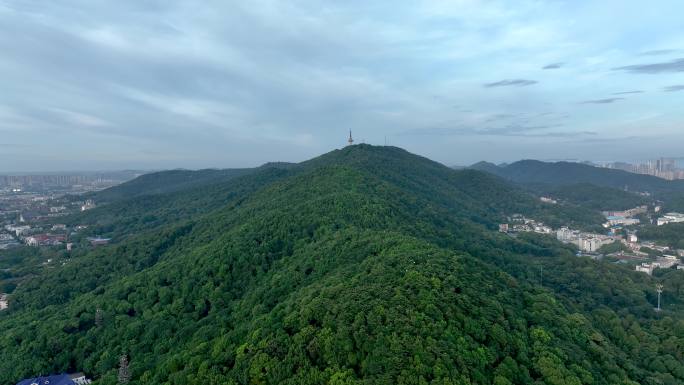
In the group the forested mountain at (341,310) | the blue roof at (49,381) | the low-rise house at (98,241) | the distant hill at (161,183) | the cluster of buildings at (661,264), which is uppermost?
the distant hill at (161,183)

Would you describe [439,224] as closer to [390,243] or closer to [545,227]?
[390,243]

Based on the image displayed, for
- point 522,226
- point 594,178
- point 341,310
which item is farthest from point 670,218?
point 341,310

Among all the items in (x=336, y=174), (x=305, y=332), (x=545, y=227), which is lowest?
(x=545, y=227)

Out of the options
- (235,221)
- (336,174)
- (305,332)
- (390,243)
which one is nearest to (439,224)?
(336,174)

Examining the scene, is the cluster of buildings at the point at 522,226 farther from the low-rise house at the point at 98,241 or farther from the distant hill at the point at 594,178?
the distant hill at the point at 594,178

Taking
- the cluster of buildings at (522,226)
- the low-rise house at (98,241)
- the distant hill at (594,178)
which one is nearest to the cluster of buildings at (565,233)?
the cluster of buildings at (522,226)

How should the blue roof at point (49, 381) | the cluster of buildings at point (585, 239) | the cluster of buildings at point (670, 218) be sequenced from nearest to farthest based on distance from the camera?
the blue roof at point (49, 381) → the cluster of buildings at point (585, 239) → the cluster of buildings at point (670, 218)

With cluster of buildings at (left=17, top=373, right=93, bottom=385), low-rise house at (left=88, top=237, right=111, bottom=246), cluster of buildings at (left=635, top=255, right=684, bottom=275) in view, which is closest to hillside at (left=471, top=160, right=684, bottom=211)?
cluster of buildings at (left=635, top=255, right=684, bottom=275)

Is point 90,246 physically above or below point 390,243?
below
